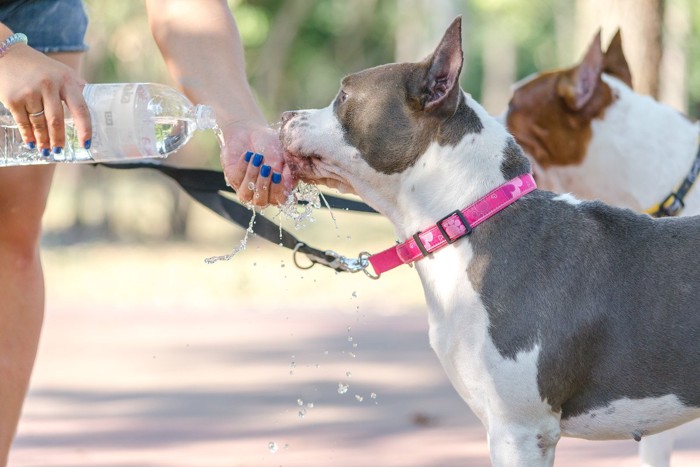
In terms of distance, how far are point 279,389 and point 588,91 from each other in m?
3.71

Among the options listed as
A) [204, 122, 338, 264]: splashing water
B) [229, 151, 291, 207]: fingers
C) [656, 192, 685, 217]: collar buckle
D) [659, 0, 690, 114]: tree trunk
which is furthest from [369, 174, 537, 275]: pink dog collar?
[659, 0, 690, 114]: tree trunk

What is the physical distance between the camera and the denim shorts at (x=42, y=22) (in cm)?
419

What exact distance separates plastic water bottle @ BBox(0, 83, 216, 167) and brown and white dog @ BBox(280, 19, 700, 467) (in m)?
0.48

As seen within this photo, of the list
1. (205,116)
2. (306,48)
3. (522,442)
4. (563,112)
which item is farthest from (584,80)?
(306,48)

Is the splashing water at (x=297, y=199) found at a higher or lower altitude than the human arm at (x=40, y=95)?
lower

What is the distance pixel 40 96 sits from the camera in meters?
3.28

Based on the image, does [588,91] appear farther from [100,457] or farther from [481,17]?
[481,17]

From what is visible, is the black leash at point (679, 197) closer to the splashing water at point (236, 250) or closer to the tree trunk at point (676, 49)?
the splashing water at point (236, 250)

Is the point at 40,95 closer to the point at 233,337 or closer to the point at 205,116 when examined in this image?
the point at 205,116

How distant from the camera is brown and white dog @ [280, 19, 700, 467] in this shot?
3.56 m

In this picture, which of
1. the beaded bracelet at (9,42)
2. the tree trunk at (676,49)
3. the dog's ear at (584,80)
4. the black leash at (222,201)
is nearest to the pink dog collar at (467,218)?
the black leash at (222,201)

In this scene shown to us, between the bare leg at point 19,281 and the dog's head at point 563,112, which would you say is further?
the dog's head at point 563,112

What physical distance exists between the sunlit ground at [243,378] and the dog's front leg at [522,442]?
264 cm

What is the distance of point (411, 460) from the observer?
6238 mm
